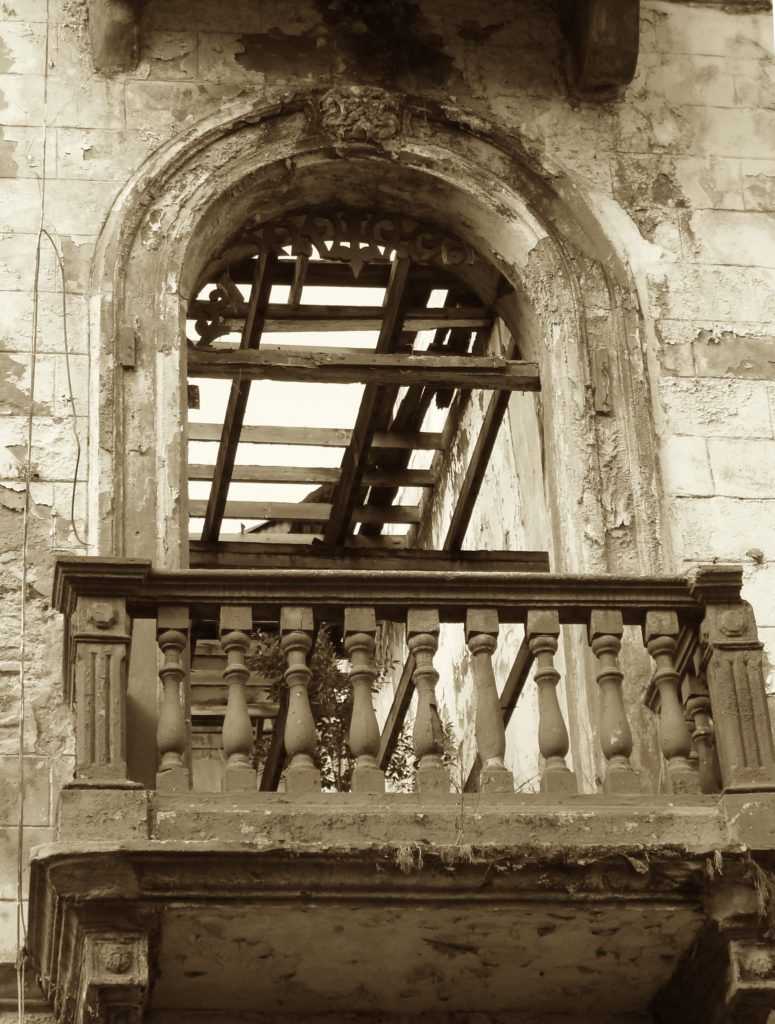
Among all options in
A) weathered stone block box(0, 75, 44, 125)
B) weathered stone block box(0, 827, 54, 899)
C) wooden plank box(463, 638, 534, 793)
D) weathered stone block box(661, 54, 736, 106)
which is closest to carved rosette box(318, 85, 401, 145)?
weathered stone block box(0, 75, 44, 125)

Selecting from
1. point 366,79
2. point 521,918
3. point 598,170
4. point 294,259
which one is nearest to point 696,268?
point 598,170

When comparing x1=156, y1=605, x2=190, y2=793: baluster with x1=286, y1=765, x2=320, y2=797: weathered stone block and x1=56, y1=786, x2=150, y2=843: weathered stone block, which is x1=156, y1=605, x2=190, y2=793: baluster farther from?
x1=286, y1=765, x2=320, y2=797: weathered stone block

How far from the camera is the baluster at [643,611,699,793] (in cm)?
735

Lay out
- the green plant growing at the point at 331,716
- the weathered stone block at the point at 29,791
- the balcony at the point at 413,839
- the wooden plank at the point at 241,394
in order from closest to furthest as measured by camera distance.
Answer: the balcony at the point at 413,839 → the weathered stone block at the point at 29,791 → the green plant growing at the point at 331,716 → the wooden plank at the point at 241,394

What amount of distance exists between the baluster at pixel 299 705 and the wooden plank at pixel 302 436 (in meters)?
4.72

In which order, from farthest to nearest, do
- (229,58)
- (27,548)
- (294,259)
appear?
(294,259) → (229,58) → (27,548)

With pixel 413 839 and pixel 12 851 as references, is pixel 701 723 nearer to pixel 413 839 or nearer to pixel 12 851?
pixel 413 839

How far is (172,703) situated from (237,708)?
22cm

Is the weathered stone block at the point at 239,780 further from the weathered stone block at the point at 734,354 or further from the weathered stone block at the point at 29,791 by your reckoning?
the weathered stone block at the point at 734,354

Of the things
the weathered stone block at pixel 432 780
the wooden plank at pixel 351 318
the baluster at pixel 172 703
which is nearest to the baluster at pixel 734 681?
the weathered stone block at pixel 432 780

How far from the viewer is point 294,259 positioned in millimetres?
11141

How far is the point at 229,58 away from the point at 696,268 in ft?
7.56

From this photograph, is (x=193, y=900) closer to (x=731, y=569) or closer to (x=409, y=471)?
(x=731, y=569)

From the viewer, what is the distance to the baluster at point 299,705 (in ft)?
23.3
